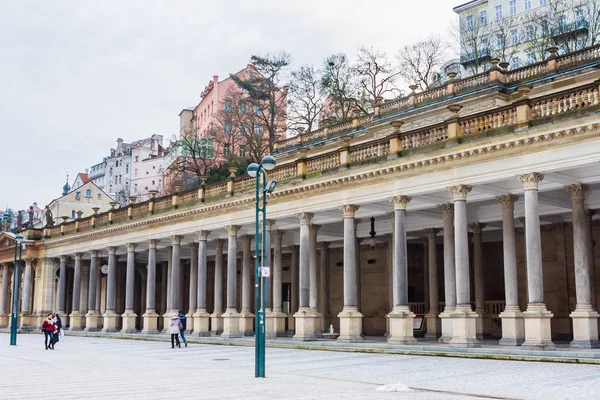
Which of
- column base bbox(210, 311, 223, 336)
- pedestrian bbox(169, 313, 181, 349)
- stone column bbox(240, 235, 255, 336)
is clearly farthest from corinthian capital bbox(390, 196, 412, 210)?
column base bbox(210, 311, 223, 336)

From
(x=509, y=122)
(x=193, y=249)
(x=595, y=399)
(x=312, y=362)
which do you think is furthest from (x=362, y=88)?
(x=595, y=399)

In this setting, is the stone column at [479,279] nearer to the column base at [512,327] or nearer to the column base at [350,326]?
the column base at [350,326]

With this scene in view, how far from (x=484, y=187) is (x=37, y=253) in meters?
42.0

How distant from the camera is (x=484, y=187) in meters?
24.4

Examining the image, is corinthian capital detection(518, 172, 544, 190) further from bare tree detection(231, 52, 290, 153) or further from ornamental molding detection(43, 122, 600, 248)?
bare tree detection(231, 52, 290, 153)

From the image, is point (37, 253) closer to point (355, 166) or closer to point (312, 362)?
point (355, 166)

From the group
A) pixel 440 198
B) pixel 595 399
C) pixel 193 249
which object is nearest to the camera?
pixel 595 399

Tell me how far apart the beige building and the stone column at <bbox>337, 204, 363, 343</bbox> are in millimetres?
62

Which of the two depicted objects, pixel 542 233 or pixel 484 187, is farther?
pixel 542 233

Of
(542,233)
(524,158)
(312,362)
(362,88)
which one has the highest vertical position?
(362,88)

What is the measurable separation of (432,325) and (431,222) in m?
4.88

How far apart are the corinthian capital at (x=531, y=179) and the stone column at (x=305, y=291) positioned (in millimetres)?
11020

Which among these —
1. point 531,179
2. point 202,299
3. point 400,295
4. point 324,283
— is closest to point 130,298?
point 202,299

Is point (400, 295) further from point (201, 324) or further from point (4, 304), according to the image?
point (4, 304)
